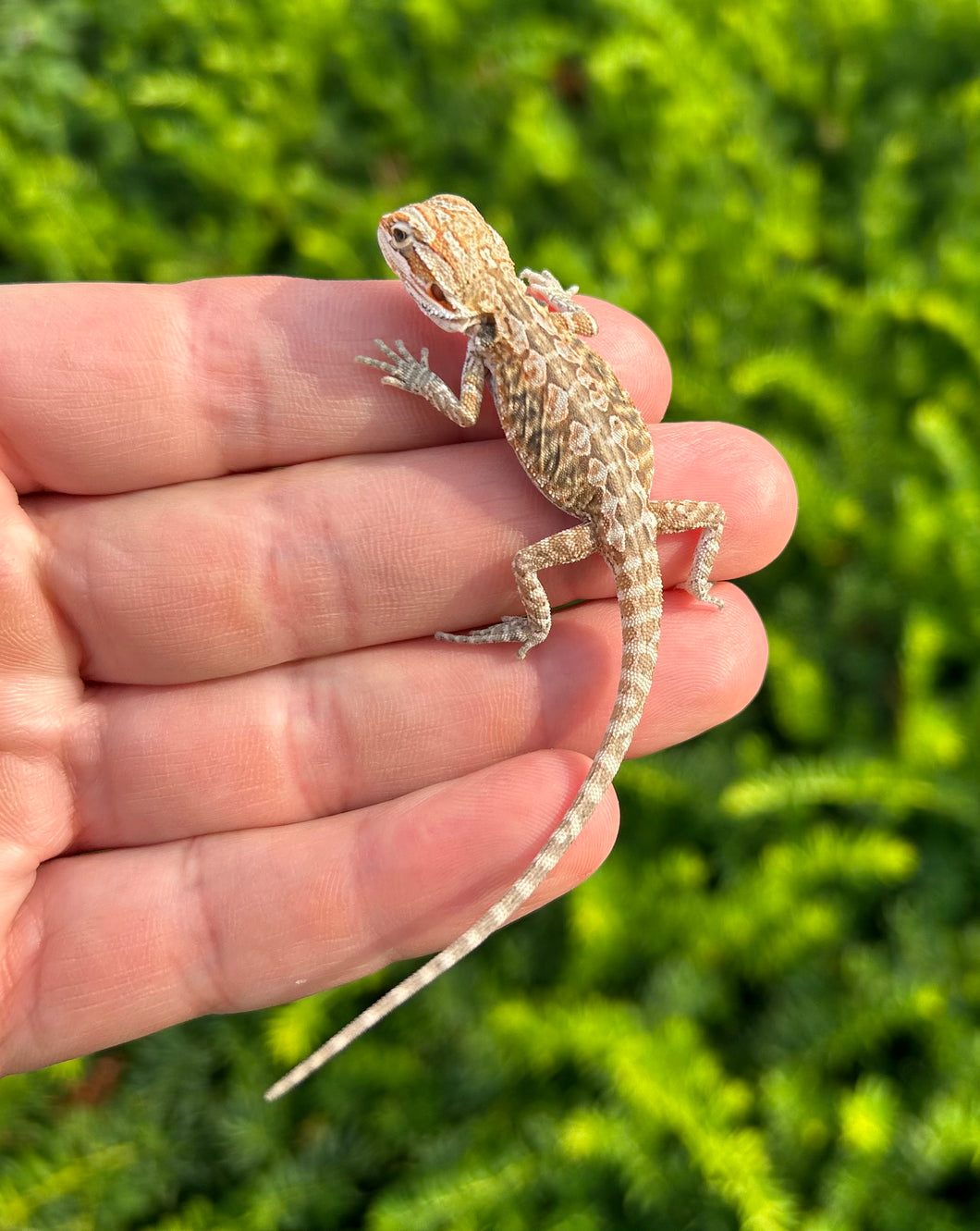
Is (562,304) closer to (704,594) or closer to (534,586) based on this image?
(534,586)

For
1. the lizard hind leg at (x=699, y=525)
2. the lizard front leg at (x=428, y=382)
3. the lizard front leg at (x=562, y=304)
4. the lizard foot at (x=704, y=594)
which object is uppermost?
the lizard front leg at (x=562, y=304)

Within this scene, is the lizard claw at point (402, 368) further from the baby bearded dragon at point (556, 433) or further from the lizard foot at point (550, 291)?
the lizard foot at point (550, 291)

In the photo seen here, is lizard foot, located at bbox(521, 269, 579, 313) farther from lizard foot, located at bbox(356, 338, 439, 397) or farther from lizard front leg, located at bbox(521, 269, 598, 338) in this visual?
lizard foot, located at bbox(356, 338, 439, 397)

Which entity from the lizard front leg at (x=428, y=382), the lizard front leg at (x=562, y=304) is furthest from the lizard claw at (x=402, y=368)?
the lizard front leg at (x=562, y=304)

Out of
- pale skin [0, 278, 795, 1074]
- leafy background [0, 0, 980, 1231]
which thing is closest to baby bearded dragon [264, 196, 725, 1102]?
pale skin [0, 278, 795, 1074]

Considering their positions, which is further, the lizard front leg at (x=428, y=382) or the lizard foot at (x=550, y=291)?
Result: the lizard foot at (x=550, y=291)

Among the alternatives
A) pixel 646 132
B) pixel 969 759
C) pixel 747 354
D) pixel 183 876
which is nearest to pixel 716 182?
pixel 646 132

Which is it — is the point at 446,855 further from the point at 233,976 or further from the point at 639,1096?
the point at 639,1096

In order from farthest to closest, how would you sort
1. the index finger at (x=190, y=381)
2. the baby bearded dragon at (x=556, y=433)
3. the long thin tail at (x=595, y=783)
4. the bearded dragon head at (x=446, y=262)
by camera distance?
the bearded dragon head at (x=446, y=262) → the baby bearded dragon at (x=556, y=433) → the index finger at (x=190, y=381) → the long thin tail at (x=595, y=783)
